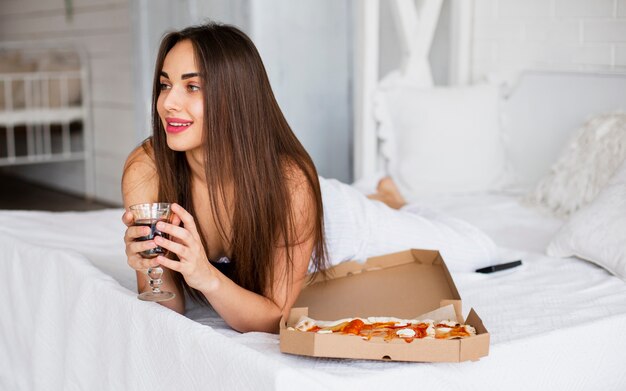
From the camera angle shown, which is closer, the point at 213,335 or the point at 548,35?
the point at 213,335

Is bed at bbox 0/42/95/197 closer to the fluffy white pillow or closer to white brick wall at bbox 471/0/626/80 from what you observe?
white brick wall at bbox 471/0/626/80

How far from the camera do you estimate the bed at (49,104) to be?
5133 mm

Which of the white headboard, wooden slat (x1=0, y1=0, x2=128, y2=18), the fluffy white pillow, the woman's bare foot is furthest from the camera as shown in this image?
wooden slat (x1=0, y1=0, x2=128, y2=18)

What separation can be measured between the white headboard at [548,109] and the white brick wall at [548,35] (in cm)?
7

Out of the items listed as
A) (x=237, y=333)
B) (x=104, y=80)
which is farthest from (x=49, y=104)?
(x=237, y=333)

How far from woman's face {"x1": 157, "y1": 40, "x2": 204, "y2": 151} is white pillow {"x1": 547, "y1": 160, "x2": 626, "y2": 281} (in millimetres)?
1040

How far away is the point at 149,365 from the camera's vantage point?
1.38 metres

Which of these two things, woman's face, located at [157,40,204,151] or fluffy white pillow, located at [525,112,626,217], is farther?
fluffy white pillow, located at [525,112,626,217]

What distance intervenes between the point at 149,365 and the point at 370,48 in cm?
208

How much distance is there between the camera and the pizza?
3.99 feet

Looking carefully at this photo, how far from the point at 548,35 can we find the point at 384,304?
188cm

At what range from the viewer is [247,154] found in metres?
1.47

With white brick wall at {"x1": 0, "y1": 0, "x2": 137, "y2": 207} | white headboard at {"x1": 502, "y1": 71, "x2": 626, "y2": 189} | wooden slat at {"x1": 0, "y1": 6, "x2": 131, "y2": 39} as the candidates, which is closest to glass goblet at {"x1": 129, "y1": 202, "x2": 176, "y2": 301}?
white headboard at {"x1": 502, "y1": 71, "x2": 626, "y2": 189}

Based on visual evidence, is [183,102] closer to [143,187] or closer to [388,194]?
[143,187]
